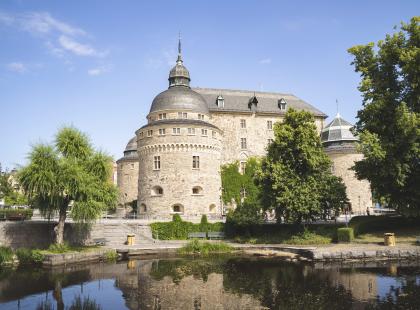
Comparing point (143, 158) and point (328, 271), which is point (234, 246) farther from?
point (143, 158)

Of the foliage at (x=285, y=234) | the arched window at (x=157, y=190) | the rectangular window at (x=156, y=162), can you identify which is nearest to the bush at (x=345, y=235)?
the foliage at (x=285, y=234)

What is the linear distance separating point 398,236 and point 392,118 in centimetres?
754

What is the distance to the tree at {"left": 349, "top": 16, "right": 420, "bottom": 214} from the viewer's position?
22.2 metres

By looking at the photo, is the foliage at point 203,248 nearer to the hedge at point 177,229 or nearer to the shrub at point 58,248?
the hedge at point 177,229

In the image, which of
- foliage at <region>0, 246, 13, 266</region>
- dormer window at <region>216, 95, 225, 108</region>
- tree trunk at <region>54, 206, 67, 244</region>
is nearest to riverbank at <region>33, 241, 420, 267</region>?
tree trunk at <region>54, 206, 67, 244</region>

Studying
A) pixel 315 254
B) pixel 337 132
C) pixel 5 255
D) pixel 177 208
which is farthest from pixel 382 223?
pixel 5 255

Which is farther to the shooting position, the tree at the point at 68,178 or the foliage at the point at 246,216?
the foliage at the point at 246,216

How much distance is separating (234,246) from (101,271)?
31.4 ft

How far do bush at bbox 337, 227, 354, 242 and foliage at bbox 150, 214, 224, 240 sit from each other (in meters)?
10.2

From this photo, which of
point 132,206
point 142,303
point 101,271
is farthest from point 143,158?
point 142,303

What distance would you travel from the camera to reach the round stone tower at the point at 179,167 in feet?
112

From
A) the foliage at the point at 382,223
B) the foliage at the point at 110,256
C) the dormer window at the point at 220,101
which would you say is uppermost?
the dormer window at the point at 220,101

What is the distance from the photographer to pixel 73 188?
21.4 meters

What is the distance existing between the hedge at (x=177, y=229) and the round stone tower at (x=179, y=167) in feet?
10.2
